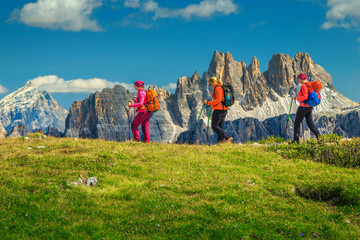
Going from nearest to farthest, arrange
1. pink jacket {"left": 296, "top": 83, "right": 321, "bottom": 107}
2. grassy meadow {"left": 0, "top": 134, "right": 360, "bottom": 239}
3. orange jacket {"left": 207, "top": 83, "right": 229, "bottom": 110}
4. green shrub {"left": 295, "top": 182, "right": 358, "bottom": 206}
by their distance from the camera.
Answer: grassy meadow {"left": 0, "top": 134, "right": 360, "bottom": 239} < green shrub {"left": 295, "top": 182, "right": 358, "bottom": 206} < pink jacket {"left": 296, "top": 83, "right": 321, "bottom": 107} < orange jacket {"left": 207, "top": 83, "right": 229, "bottom": 110}

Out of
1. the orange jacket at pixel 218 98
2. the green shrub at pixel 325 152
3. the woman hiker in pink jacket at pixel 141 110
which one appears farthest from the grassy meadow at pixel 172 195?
the orange jacket at pixel 218 98

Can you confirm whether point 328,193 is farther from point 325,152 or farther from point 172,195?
point 172,195

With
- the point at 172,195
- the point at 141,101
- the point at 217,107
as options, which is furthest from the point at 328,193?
the point at 141,101

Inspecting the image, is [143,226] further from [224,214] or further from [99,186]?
[99,186]

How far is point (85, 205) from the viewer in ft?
31.2

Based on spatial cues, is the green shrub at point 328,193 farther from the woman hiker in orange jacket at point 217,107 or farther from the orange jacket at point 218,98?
the orange jacket at point 218,98

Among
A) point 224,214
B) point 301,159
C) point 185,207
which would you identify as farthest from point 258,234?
point 301,159

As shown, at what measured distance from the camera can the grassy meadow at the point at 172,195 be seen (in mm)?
8148

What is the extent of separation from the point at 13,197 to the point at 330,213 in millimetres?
9381

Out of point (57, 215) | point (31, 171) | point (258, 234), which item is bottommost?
point (258, 234)

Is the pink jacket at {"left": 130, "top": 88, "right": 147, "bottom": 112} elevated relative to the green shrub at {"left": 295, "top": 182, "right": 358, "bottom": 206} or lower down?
elevated

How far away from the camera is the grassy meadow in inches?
321

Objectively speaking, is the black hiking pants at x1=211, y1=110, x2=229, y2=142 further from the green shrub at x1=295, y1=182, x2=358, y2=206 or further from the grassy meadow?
the green shrub at x1=295, y1=182, x2=358, y2=206

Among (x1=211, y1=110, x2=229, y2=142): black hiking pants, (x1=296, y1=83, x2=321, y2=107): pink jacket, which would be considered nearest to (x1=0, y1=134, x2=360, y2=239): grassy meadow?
(x1=211, y1=110, x2=229, y2=142): black hiking pants
